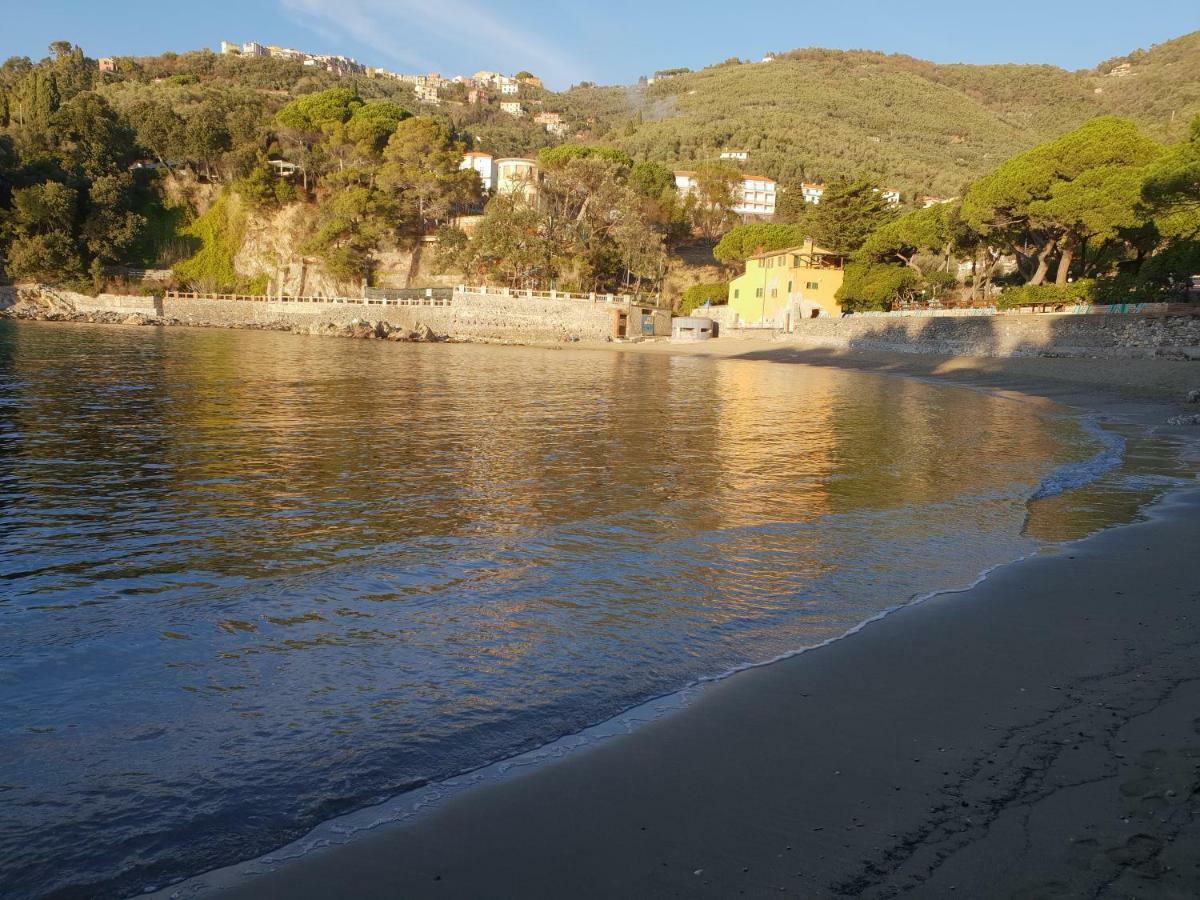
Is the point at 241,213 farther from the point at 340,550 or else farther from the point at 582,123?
the point at 582,123

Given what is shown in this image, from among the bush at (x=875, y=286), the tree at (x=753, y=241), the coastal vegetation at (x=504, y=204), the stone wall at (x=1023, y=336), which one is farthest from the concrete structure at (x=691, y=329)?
the tree at (x=753, y=241)

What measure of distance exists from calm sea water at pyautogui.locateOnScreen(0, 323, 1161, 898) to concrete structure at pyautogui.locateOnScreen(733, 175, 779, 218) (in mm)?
102744

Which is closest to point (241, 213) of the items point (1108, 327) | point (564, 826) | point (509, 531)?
point (1108, 327)

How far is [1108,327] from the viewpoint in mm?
36031

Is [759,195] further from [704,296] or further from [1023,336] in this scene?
[1023,336]

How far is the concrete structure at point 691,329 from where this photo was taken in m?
68.1

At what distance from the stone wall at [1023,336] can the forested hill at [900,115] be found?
197ft

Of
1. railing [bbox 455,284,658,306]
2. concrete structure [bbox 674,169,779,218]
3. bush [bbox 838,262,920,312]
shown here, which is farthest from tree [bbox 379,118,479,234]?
bush [bbox 838,262,920,312]

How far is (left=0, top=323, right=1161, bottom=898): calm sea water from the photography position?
4.05m

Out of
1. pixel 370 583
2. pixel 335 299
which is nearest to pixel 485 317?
pixel 335 299

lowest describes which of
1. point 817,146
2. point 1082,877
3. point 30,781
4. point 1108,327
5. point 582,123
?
point 30,781

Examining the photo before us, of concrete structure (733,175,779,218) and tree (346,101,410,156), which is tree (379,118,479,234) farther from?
concrete structure (733,175,779,218)

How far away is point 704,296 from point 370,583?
74228 millimetres

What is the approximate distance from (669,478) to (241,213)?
303 feet
